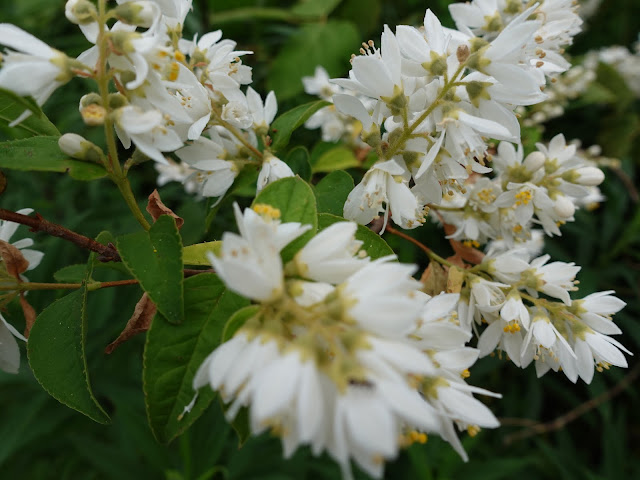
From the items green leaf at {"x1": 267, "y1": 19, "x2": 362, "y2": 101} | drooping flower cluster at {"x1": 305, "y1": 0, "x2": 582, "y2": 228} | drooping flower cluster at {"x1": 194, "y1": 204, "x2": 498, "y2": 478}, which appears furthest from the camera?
green leaf at {"x1": 267, "y1": 19, "x2": 362, "y2": 101}

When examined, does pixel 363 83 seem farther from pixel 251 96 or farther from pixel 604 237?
pixel 604 237

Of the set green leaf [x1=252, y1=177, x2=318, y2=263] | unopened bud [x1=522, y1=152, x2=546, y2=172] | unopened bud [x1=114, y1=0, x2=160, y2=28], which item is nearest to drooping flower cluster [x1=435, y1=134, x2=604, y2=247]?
unopened bud [x1=522, y1=152, x2=546, y2=172]

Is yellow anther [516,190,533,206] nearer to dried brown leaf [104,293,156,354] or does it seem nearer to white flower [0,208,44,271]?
dried brown leaf [104,293,156,354]

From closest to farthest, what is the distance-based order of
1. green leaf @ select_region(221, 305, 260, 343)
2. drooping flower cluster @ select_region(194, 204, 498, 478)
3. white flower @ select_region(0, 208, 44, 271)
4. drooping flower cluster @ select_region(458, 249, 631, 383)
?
drooping flower cluster @ select_region(194, 204, 498, 478) < green leaf @ select_region(221, 305, 260, 343) < drooping flower cluster @ select_region(458, 249, 631, 383) < white flower @ select_region(0, 208, 44, 271)

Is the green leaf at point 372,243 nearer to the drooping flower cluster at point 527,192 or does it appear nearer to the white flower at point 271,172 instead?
the white flower at point 271,172

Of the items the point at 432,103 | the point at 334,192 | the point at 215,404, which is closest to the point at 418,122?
the point at 432,103

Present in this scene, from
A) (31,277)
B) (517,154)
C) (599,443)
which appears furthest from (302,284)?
(599,443)
